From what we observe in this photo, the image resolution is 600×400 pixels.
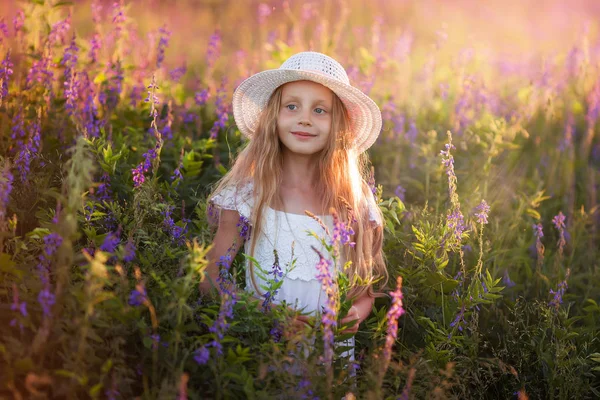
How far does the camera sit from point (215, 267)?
300 cm

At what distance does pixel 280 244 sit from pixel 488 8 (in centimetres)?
984

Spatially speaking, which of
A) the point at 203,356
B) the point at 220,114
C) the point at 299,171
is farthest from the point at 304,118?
the point at 203,356

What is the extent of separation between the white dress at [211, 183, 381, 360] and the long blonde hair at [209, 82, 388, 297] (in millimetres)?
40

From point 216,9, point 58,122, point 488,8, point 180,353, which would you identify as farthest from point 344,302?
point 488,8

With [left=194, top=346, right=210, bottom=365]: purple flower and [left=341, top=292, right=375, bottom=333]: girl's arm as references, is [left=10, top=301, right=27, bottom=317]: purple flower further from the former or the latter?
[left=341, top=292, right=375, bottom=333]: girl's arm

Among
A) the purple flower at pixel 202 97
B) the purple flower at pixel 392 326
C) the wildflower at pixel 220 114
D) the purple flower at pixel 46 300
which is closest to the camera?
the purple flower at pixel 46 300

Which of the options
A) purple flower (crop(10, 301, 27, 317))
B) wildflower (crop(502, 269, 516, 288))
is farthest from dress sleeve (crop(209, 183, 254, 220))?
wildflower (crop(502, 269, 516, 288))

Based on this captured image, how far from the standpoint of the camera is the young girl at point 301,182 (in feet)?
9.95

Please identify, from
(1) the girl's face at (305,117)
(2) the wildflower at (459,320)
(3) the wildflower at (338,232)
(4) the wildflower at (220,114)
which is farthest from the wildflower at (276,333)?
(4) the wildflower at (220,114)

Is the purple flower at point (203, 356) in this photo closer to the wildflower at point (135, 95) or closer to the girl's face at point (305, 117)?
the girl's face at point (305, 117)

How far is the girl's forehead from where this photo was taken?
306 centimetres

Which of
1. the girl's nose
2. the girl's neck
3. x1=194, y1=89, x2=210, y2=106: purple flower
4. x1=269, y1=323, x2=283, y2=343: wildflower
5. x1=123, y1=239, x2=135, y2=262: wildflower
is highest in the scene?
x1=194, y1=89, x2=210, y2=106: purple flower

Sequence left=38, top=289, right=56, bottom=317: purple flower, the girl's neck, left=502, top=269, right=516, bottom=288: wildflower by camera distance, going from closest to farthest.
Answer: left=38, top=289, right=56, bottom=317: purple flower, the girl's neck, left=502, top=269, right=516, bottom=288: wildflower

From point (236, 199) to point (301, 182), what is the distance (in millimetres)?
354
